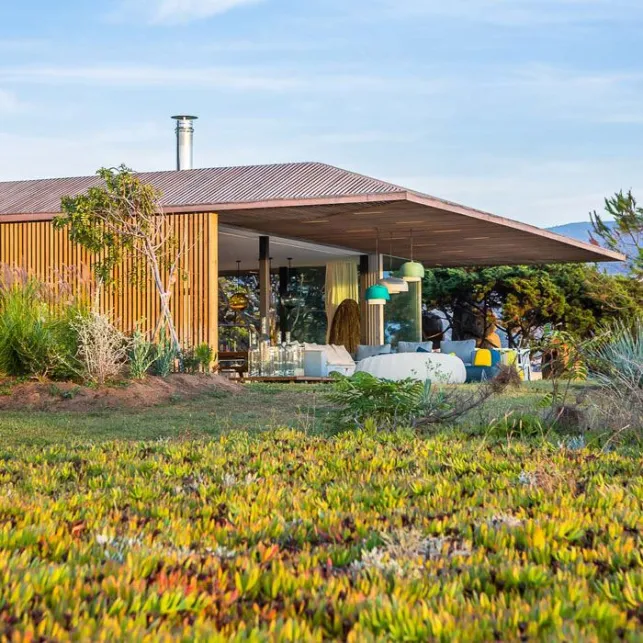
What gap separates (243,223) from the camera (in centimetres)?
1781

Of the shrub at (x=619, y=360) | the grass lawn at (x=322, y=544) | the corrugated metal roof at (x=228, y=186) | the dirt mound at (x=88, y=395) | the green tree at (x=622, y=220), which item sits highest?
the green tree at (x=622, y=220)

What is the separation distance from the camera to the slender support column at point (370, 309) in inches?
902

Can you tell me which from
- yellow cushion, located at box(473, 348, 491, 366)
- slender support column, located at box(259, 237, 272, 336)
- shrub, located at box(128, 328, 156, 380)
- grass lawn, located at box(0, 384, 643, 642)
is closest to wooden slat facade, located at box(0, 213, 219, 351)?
slender support column, located at box(259, 237, 272, 336)

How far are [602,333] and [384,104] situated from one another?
10.6 m

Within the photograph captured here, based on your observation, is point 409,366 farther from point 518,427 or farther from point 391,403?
point 518,427

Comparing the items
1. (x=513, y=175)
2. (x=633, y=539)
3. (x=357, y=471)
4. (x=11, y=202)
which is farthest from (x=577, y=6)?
(x=633, y=539)

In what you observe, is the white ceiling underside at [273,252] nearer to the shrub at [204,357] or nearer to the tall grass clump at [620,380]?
the shrub at [204,357]

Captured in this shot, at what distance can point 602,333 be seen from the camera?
25.2ft

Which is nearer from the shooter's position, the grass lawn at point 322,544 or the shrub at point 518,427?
the grass lawn at point 322,544

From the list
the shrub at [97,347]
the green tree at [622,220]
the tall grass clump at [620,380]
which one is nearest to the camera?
the tall grass clump at [620,380]

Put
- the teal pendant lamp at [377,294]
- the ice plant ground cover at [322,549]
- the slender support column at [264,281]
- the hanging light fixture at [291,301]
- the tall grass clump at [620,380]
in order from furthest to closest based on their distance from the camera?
the hanging light fixture at [291,301] → the slender support column at [264,281] → the teal pendant lamp at [377,294] → the tall grass clump at [620,380] → the ice plant ground cover at [322,549]

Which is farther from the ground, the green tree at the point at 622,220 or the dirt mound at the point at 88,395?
the green tree at the point at 622,220

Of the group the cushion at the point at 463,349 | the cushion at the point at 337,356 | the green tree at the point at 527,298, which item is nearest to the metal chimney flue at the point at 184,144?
the cushion at the point at 337,356

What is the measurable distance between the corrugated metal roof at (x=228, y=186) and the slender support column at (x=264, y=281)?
2.05 meters
